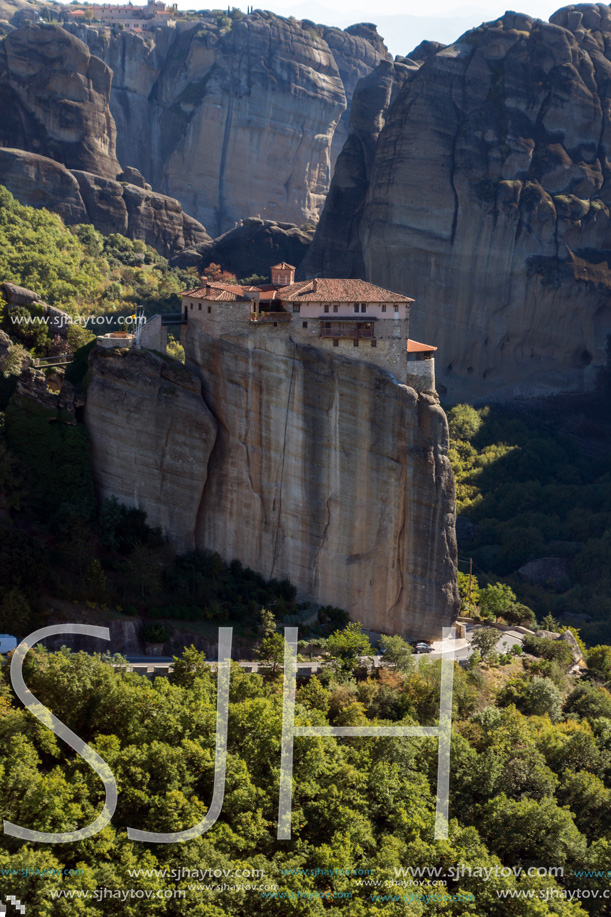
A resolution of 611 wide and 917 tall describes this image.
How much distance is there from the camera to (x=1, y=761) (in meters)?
27.3

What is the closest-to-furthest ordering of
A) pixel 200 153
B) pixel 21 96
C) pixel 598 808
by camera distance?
pixel 598 808 → pixel 21 96 → pixel 200 153

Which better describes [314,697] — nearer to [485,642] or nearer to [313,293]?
[485,642]

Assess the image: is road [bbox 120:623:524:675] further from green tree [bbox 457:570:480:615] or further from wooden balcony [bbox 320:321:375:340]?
wooden balcony [bbox 320:321:375:340]

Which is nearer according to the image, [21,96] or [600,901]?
[600,901]

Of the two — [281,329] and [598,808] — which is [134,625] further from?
[598,808]

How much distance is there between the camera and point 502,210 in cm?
7425

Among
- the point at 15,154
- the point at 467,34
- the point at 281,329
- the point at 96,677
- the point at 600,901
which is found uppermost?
the point at 467,34

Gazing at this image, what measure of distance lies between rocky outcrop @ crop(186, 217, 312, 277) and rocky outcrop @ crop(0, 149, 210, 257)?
9.26ft

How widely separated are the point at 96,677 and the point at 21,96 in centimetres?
5681

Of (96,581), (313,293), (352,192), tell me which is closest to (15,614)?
(96,581)

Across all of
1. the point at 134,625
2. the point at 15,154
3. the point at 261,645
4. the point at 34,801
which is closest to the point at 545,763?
the point at 261,645

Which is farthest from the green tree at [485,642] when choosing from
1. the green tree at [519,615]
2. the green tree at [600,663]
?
the green tree at [519,615]

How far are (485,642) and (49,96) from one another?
175 feet

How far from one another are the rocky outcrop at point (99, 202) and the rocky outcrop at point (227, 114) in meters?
18.2
